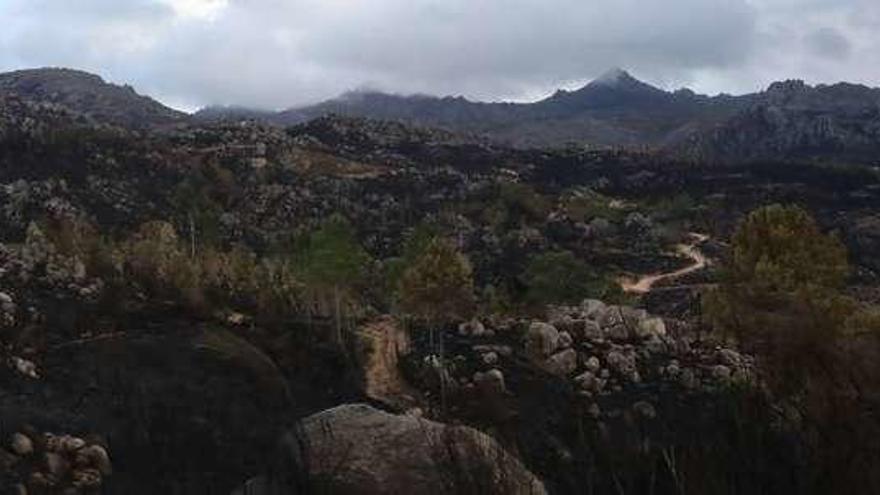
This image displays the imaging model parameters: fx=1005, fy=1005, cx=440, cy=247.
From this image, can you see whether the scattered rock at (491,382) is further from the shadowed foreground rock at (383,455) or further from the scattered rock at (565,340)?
the shadowed foreground rock at (383,455)

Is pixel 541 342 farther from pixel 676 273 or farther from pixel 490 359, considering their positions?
pixel 676 273

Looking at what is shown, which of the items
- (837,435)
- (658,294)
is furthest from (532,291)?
(837,435)

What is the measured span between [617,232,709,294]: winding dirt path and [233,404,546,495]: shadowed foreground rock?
58237 mm

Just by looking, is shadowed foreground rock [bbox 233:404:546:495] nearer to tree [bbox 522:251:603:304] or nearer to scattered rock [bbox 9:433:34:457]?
scattered rock [bbox 9:433:34:457]

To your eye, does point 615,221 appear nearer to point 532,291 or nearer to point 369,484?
point 532,291

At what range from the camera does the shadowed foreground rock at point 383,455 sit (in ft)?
17.9

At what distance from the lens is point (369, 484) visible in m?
8.93

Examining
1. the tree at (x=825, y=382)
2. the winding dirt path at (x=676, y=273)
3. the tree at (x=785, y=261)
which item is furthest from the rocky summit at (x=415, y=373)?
the winding dirt path at (x=676, y=273)

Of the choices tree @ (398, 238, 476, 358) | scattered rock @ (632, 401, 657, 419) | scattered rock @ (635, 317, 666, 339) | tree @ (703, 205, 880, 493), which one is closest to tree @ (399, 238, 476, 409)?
tree @ (398, 238, 476, 358)

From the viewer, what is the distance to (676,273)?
80.8 meters

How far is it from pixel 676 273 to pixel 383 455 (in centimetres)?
7417

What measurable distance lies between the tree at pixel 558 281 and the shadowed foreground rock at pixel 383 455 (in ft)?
122

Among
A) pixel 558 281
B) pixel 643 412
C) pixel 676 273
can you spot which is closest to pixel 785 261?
pixel 558 281

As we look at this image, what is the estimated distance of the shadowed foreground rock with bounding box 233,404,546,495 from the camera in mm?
5449
